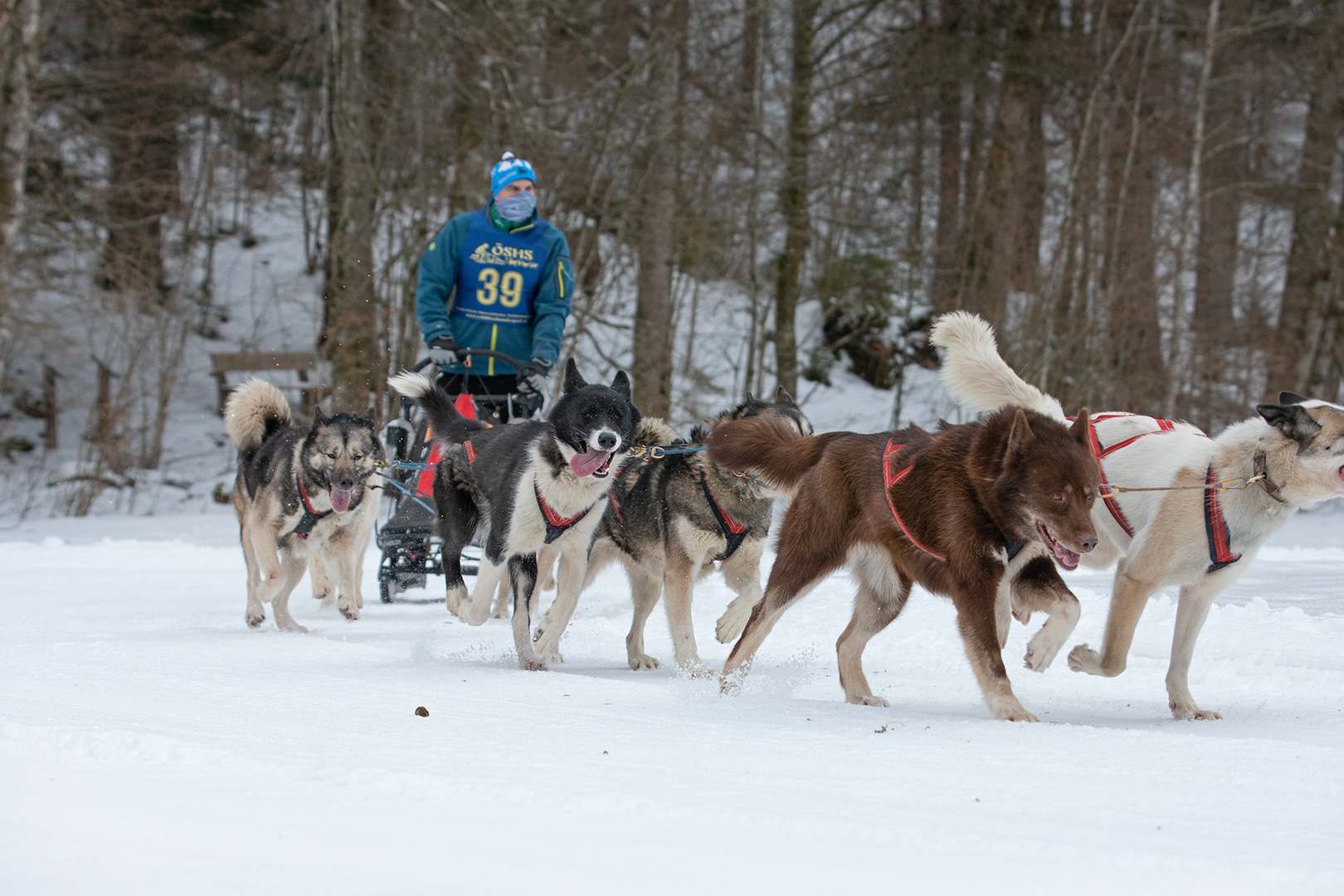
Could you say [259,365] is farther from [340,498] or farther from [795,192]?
[340,498]

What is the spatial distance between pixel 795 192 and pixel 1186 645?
10895mm

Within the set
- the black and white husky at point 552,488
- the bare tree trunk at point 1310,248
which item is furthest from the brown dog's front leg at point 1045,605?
the bare tree trunk at point 1310,248

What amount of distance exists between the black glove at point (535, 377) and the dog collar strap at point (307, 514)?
4.13ft

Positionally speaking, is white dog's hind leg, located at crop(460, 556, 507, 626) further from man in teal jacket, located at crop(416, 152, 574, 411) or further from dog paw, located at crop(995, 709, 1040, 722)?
dog paw, located at crop(995, 709, 1040, 722)

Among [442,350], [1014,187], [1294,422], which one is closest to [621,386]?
[442,350]

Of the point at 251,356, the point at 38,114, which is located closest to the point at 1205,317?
the point at 251,356

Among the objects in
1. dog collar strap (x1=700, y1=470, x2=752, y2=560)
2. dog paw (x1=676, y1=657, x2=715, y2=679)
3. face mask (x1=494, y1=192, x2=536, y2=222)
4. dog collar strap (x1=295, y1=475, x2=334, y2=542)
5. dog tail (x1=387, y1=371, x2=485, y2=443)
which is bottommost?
dog paw (x1=676, y1=657, x2=715, y2=679)

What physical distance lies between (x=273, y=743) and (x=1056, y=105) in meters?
16.0

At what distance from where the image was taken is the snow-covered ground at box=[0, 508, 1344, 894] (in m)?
2.03

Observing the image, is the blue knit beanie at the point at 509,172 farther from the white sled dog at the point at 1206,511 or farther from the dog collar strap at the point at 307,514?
the white sled dog at the point at 1206,511

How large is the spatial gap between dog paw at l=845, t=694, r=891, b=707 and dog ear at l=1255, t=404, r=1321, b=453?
5.44 ft

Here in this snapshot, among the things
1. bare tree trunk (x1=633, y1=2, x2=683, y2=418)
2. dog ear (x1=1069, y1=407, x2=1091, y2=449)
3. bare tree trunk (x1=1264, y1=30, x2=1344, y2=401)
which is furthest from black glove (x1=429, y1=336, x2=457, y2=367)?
bare tree trunk (x1=1264, y1=30, x2=1344, y2=401)

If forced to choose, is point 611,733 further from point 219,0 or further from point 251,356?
point 219,0

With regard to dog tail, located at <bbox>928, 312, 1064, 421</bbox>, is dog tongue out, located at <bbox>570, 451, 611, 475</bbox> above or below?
below
